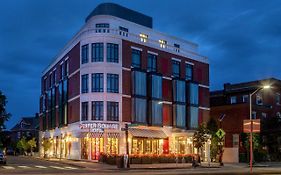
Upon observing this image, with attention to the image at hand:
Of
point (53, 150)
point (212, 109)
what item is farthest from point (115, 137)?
point (212, 109)

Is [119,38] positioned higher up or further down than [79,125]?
higher up

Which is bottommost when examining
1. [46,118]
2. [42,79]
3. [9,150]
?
[9,150]

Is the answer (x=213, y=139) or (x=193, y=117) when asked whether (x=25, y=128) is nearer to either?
(x=193, y=117)

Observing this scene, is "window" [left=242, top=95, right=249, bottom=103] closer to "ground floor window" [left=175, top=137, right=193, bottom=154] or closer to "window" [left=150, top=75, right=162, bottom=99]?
"ground floor window" [left=175, top=137, right=193, bottom=154]

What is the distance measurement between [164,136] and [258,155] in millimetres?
15006

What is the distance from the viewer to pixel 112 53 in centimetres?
7006

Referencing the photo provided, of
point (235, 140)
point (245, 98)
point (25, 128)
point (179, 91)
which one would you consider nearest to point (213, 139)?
point (179, 91)

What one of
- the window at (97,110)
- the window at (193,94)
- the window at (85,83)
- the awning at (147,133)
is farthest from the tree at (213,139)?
the window at (85,83)

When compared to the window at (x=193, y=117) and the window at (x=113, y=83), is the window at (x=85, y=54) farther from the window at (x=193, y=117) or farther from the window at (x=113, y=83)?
the window at (x=193, y=117)

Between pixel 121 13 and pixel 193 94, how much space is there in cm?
1797

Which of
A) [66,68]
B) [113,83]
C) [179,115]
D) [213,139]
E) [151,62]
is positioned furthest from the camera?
[66,68]

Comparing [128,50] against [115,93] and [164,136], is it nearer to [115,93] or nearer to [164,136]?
[115,93]

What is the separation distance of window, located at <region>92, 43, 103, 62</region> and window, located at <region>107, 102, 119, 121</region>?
20.7 ft

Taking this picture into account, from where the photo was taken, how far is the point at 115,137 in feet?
227
